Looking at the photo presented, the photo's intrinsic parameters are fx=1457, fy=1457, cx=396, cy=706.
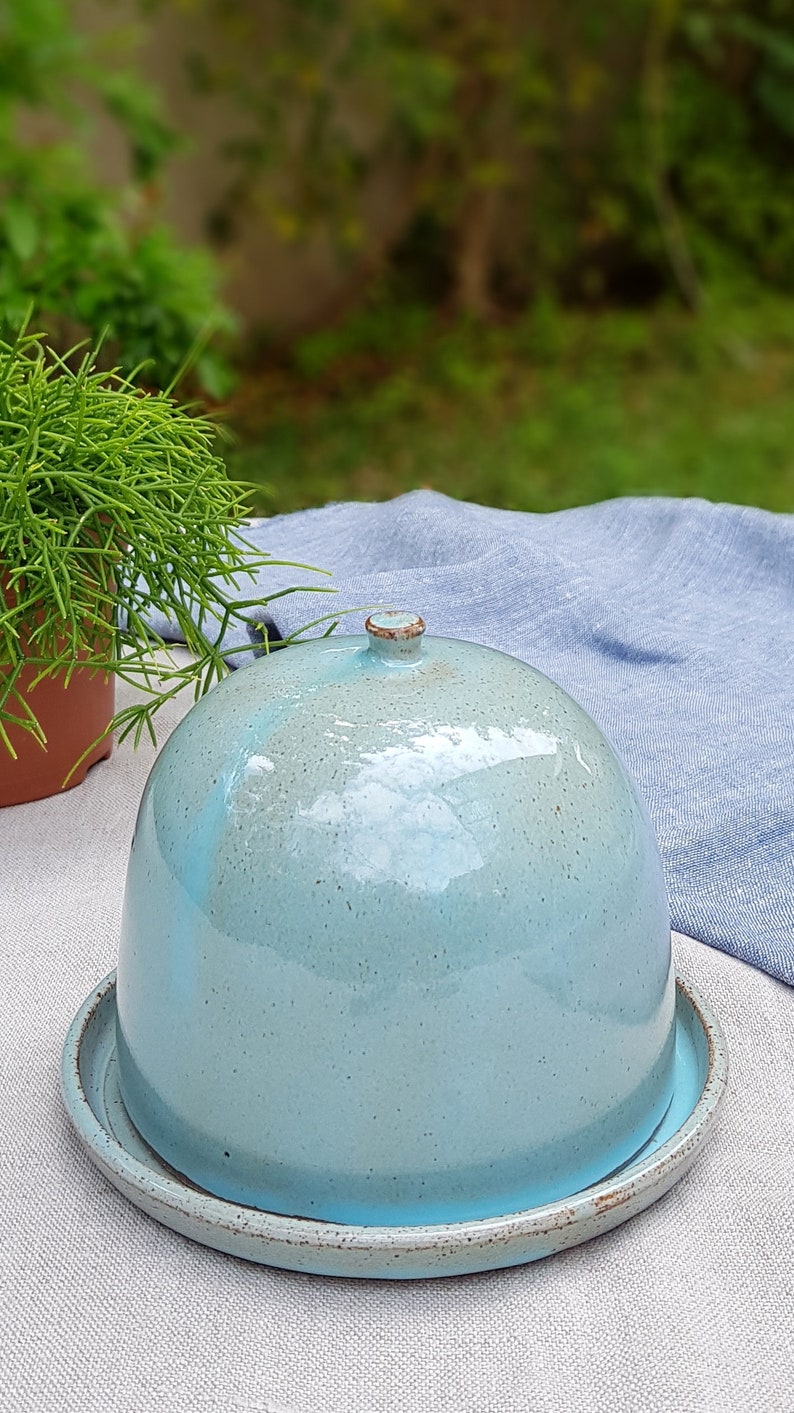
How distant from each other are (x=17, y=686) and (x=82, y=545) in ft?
0.37

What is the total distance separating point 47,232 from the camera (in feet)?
6.24

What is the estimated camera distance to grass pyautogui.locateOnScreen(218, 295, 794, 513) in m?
3.75

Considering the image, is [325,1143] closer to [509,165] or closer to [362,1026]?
[362,1026]

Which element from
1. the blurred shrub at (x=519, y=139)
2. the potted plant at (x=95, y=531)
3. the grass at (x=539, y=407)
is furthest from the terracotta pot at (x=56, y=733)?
the blurred shrub at (x=519, y=139)

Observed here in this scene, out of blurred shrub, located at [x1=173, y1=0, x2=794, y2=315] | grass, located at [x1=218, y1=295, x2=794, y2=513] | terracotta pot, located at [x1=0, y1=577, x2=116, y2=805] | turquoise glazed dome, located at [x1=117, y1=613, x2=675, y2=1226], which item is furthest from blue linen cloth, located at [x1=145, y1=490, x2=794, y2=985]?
blurred shrub, located at [x1=173, y1=0, x2=794, y2=315]

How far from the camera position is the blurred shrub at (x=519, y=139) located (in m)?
4.32

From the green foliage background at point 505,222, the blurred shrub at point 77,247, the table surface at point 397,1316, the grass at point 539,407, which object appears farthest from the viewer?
the green foliage background at point 505,222

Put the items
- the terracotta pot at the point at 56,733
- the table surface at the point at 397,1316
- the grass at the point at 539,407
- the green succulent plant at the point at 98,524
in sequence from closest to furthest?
1. the table surface at the point at 397,1316
2. the green succulent plant at the point at 98,524
3. the terracotta pot at the point at 56,733
4. the grass at the point at 539,407

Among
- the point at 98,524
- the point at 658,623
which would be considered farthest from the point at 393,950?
the point at 658,623

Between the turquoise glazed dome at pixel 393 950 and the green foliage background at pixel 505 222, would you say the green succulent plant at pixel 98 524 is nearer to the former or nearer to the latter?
the turquoise glazed dome at pixel 393 950

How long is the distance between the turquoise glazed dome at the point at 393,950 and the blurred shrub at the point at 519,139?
3.91m

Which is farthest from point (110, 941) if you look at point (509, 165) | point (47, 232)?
point (509, 165)

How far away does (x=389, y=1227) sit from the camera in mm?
644

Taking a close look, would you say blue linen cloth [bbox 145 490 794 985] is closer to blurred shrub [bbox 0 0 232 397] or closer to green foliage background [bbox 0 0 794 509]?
blurred shrub [bbox 0 0 232 397]
